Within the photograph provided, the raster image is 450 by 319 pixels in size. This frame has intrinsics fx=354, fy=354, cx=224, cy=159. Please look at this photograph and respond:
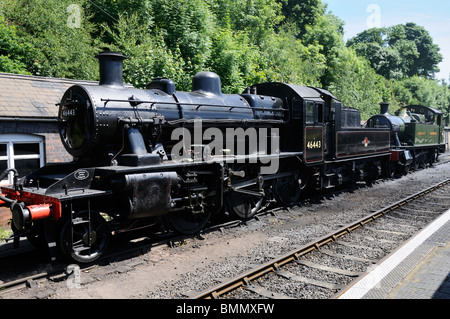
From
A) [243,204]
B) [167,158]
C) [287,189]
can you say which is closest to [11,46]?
[167,158]

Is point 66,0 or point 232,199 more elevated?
point 66,0

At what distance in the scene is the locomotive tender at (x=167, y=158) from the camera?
19.3 ft

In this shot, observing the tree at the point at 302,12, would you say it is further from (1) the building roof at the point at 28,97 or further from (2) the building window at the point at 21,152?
(2) the building window at the point at 21,152

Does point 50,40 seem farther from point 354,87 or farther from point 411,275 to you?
point 354,87

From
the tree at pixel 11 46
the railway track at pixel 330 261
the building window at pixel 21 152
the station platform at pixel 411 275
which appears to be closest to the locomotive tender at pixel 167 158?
the railway track at pixel 330 261

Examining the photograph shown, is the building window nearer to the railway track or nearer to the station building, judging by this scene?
the station building

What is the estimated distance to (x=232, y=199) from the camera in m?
8.53

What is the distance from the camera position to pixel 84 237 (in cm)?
579

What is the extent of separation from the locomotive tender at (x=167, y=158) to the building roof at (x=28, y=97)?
2.18 meters

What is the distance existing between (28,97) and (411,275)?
9.49 metres

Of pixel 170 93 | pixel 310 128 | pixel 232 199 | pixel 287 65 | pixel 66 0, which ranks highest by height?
pixel 66 0

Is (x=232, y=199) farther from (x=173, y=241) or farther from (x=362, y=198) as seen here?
(x=362, y=198)

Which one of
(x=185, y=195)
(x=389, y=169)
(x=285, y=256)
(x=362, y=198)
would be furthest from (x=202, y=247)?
(x=389, y=169)

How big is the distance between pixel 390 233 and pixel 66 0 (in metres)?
18.2
